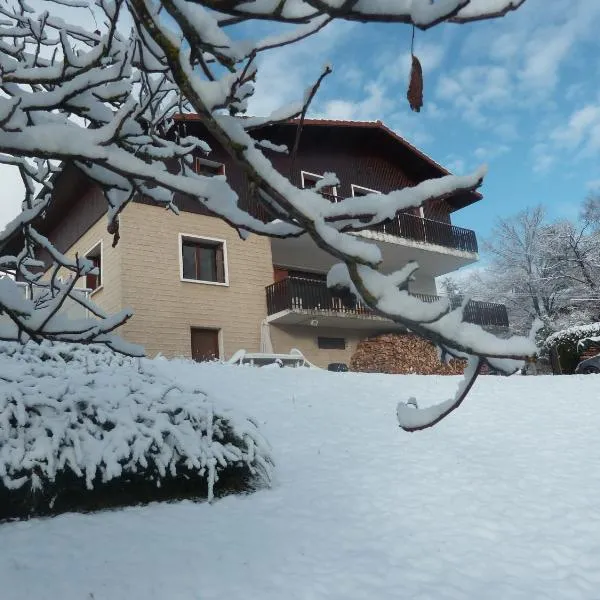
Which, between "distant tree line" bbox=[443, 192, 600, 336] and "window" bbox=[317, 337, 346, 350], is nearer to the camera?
"window" bbox=[317, 337, 346, 350]

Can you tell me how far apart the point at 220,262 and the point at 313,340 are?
3.48 meters

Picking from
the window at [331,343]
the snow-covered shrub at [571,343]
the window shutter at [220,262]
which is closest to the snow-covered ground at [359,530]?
the window shutter at [220,262]

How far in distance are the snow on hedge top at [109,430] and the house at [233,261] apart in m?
7.33

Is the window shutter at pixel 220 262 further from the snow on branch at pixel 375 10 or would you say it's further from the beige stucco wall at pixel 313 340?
the snow on branch at pixel 375 10

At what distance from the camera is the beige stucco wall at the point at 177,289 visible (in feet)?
42.9

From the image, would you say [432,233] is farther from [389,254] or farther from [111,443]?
[111,443]

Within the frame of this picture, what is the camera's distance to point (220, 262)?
49.0 feet

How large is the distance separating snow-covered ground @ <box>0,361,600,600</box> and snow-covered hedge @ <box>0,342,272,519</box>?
173 mm

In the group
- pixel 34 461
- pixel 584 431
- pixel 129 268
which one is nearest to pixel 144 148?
pixel 34 461

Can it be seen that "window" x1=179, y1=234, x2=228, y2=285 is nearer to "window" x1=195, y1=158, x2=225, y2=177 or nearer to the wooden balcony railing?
"window" x1=195, y1=158, x2=225, y2=177

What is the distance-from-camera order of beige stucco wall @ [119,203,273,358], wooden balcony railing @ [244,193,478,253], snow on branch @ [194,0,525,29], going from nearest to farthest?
snow on branch @ [194,0,525,29] → beige stucco wall @ [119,203,273,358] → wooden balcony railing @ [244,193,478,253]

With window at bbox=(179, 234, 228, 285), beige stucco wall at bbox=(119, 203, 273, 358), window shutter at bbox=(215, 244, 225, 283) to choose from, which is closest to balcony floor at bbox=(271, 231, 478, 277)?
beige stucco wall at bbox=(119, 203, 273, 358)

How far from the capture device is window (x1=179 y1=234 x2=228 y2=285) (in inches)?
568

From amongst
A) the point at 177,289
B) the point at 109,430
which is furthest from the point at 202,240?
the point at 109,430
